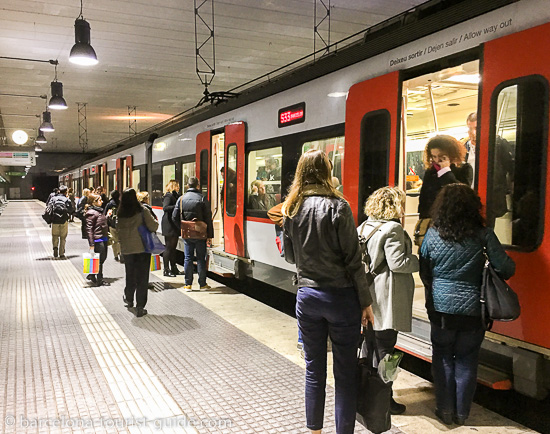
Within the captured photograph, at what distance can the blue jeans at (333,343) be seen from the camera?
271 cm

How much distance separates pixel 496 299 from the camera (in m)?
2.88

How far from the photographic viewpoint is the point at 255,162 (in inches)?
260

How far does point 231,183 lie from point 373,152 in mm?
3457

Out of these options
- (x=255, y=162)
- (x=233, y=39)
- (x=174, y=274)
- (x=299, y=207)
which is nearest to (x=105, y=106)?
(x=233, y=39)

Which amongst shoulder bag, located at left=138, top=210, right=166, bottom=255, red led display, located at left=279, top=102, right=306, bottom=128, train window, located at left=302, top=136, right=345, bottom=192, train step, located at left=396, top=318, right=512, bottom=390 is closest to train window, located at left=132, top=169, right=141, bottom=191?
shoulder bag, located at left=138, top=210, right=166, bottom=255

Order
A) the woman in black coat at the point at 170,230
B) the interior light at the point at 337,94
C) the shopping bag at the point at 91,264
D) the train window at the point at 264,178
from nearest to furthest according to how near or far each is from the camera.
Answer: the interior light at the point at 337,94 < the train window at the point at 264,178 < the shopping bag at the point at 91,264 < the woman in black coat at the point at 170,230

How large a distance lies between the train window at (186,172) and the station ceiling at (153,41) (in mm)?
2411

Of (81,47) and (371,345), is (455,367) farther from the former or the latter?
(81,47)

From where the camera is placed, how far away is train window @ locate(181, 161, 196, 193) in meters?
9.03

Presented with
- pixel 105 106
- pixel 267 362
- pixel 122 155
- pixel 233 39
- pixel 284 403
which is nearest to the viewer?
pixel 284 403

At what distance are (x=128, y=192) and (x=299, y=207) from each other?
3653mm

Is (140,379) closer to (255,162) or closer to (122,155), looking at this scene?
(255,162)

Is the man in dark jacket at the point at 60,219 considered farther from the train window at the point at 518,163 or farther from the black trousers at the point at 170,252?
the train window at the point at 518,163
